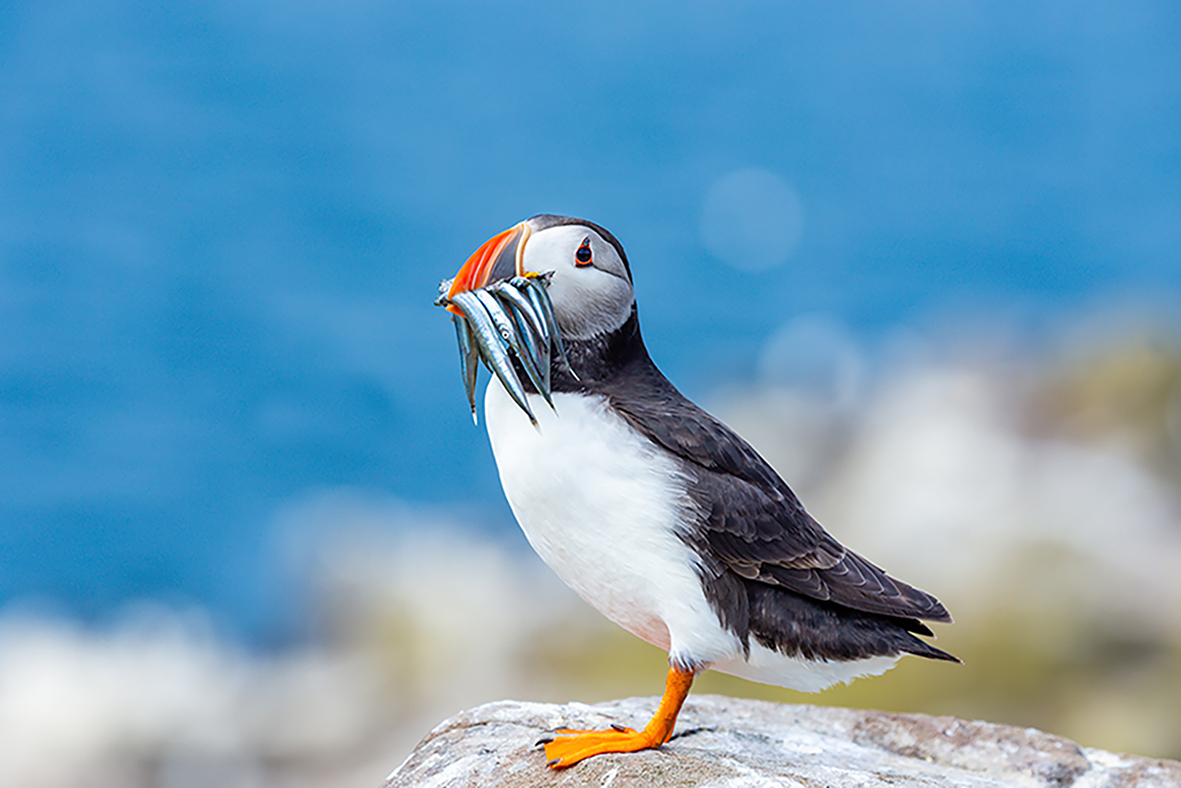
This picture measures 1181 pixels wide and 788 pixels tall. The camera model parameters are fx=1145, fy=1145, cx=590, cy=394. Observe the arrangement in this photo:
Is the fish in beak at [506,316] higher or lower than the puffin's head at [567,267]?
lower

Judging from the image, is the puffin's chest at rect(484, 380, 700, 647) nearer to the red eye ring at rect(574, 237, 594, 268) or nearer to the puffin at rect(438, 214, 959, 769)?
the puffin at rect(438, 214, 959, 769)

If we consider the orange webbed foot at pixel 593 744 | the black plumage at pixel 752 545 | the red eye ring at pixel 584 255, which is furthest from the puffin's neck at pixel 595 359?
the orange webbed foot at pixel 593 744

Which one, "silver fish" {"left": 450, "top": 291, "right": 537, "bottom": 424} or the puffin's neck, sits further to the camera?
the puffin's neck

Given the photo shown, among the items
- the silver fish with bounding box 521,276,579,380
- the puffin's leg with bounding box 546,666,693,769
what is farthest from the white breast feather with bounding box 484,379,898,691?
the silver fish with bounding box 521,276,579,380

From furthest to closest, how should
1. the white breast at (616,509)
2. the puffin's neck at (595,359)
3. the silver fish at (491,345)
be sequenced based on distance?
the puffin's neck at (595,359) < the white breast at (616,509) < the silver fish at (491,345)

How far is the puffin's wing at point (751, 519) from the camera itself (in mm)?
3578

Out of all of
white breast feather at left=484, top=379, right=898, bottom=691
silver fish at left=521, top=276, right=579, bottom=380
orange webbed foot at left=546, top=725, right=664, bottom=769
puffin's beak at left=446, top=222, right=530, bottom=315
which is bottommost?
orange webbed foot at left=546, top=725, right=664, bottom=769

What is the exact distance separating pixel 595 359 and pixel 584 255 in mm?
337

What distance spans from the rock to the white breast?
41cm

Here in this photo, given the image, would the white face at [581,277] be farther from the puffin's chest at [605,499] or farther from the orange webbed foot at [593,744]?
the orange webbed foot at [593,744]

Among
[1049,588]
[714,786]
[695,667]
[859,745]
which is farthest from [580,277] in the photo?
[1049,588]

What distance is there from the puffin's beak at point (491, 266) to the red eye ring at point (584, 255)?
0.17m

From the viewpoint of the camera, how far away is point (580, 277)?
3523mm

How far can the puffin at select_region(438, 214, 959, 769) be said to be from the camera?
138 inches
